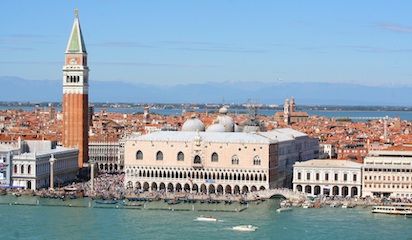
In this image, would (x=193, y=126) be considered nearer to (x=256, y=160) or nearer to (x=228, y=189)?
(x=228, y=189)

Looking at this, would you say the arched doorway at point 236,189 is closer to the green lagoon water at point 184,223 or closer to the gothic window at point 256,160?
the gothic window at point 256,160

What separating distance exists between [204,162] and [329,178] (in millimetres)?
3758

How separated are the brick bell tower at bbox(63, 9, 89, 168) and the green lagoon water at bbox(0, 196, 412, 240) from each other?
6743 millimetres

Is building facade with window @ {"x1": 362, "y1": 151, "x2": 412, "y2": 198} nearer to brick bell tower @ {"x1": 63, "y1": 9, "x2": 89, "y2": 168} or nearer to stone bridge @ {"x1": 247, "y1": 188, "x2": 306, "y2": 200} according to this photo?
stone bridge @ {"x1": 247, "y1": 188, "x2": 306, "y2": 200}

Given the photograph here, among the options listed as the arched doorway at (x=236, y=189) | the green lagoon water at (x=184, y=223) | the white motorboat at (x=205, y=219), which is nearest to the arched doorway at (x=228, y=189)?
the arched doorway at (x=236, y=189)

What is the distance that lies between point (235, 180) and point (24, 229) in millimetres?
8789

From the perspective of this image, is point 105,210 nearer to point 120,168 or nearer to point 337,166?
point 337,166

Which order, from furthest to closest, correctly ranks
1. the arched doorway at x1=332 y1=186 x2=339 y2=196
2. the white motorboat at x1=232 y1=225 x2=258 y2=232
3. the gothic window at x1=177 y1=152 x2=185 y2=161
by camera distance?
the gothic window at x1=177 y1=152 x2=185 y2=161
the arched doorway at x1=332 y1=186 x2=339 y2=196
the white motorboat at x1=232 y1=225 x2=258 y2=232

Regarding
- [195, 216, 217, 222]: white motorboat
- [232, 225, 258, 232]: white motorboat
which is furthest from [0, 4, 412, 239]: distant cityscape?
[232, 225, 258, 232]: white motorboat

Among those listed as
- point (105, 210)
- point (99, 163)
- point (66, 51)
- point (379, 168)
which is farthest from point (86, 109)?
point (379, 168)

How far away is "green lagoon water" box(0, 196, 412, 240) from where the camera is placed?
22141 millimetres

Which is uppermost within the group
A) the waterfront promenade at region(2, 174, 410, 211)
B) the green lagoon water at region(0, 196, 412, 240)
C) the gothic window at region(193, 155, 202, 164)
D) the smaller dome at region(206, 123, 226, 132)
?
the smaller dome at region(206, 123, 226, 132)

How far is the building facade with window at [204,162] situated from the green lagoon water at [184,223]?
237 centimetres

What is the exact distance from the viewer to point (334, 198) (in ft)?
93.0
